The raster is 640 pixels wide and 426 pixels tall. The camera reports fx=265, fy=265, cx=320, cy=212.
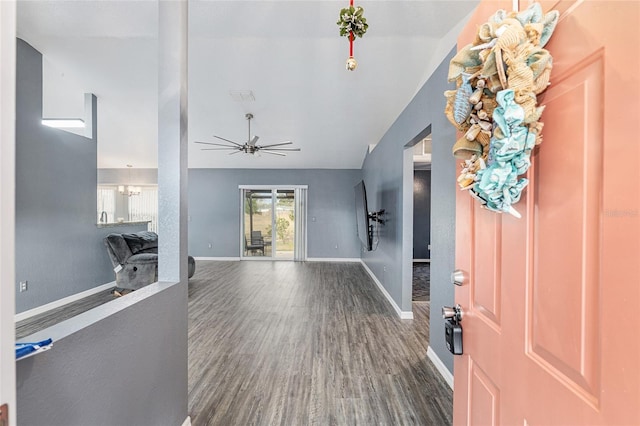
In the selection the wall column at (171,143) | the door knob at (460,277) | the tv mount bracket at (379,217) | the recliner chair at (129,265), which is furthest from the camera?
the tv mount bracket at (379,217)

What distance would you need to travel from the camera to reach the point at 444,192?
7.52ft

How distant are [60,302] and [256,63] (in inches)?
171

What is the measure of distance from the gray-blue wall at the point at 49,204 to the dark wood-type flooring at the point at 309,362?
188cm

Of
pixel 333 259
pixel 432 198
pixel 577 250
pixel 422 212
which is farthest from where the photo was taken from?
pixel 333 259

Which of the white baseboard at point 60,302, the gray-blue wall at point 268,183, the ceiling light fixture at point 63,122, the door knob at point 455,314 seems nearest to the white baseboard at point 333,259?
the gray-blue wall at point 268,183

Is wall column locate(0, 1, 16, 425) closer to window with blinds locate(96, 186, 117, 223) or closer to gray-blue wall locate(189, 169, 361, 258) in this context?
gray-blue wall locate(189, 169, 361, 258)

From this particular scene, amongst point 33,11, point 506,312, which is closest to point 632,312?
point 506,312

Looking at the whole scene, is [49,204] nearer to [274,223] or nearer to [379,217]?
[274,223]

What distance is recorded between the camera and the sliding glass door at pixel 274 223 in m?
7.66

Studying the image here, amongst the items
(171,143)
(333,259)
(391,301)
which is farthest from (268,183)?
(171,143)

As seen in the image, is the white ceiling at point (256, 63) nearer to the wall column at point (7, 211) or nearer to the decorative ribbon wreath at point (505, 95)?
the decorative ribbon wreath at point (505, 95)

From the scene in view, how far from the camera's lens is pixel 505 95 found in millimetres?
659

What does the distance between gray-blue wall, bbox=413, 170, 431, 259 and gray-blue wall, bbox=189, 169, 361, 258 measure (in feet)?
5.54

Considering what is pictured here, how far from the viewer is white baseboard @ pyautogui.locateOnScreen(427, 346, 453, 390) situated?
2.09 meters
